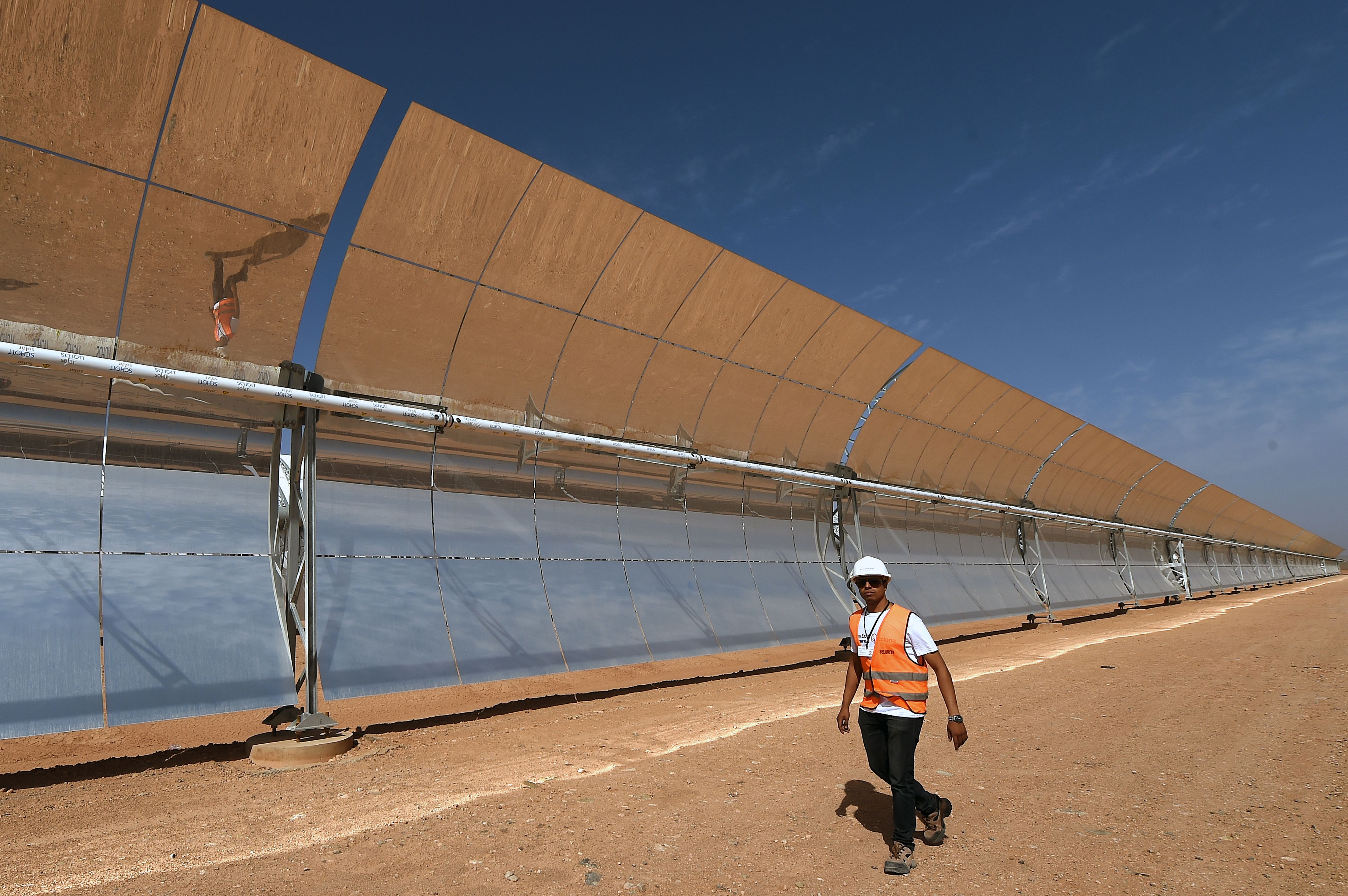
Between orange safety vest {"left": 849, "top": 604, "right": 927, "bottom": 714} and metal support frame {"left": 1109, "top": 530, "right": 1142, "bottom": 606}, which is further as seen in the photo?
metal support frame {"left": 1109, "top": 530, "right": 1142, "bottom": 606}

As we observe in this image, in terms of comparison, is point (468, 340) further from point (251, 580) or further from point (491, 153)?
point (251, 580)

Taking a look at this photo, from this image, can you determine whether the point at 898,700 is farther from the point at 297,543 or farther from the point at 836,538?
the point at 836,538

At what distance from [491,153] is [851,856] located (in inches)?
336

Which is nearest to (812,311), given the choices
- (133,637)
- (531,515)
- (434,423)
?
(531,515)

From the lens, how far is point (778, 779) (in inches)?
239

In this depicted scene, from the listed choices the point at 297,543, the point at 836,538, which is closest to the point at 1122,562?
the point at 836,538

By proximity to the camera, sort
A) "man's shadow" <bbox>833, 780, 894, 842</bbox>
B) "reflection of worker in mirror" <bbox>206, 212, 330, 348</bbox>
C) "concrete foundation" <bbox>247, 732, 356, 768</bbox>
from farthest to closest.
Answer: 1. "reflection of worker in mirror" <bbox>206, 212, 330, 348</bbox>
2. "concrete foundation" <bbox>247, 732, 356, 768</bbox>
3. "man's shadow" <bbox>833, 780, 894, 842</bbox>

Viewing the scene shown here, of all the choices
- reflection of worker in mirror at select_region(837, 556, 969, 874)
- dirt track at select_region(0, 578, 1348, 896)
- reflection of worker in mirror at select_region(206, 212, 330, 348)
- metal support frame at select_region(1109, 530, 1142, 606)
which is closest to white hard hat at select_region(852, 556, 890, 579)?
reflection of worker in mirror at select_region(837, 556, 969, 874)

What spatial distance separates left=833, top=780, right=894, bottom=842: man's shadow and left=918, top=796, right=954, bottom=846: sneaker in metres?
0.21

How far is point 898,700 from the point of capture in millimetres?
4355

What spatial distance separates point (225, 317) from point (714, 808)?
7.53 meters

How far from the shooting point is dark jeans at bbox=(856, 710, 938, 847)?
168 inches

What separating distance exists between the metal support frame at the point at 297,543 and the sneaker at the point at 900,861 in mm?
5609

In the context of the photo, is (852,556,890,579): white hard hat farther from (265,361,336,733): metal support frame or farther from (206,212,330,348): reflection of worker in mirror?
(206,212,330,348): reflection of worker in mirror
